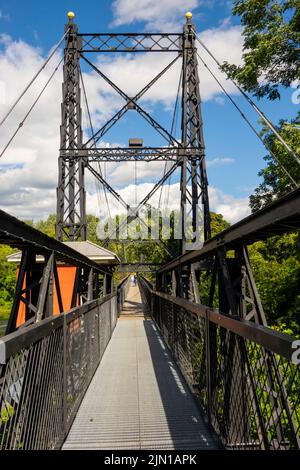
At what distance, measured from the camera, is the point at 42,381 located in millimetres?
2836

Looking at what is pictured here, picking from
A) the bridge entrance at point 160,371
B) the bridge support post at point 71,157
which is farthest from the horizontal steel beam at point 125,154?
the bridge entrance at point 160,371

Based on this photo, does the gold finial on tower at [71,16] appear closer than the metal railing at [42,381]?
No

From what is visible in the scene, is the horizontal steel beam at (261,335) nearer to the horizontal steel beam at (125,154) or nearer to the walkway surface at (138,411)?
the walkway surface at (138,411)

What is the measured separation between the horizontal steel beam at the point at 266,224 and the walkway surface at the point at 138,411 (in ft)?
5.67

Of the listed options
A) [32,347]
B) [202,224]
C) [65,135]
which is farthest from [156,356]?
[65,135]

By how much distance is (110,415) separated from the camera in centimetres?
421

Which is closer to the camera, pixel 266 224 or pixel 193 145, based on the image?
pixel 266 224

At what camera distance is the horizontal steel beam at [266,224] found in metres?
2.42

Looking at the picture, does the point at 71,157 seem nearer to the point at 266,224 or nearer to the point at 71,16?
the point at 71,16

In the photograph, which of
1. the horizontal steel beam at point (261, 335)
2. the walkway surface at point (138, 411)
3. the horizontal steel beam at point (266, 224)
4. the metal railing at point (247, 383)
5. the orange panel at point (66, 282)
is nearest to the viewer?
the horizontal steel beam at point (261, 335)

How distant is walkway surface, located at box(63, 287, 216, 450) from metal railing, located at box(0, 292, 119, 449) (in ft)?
0.74

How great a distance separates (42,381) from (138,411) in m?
1.82

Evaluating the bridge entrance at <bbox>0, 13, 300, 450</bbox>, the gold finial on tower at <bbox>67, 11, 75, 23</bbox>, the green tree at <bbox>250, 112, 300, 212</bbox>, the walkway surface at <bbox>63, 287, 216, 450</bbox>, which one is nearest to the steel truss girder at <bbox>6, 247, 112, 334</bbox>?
the bridge entrance at <bbox>0, 13, 300, 450</bbox>

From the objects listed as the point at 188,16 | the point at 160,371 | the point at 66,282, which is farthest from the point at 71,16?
the point at 160,371
